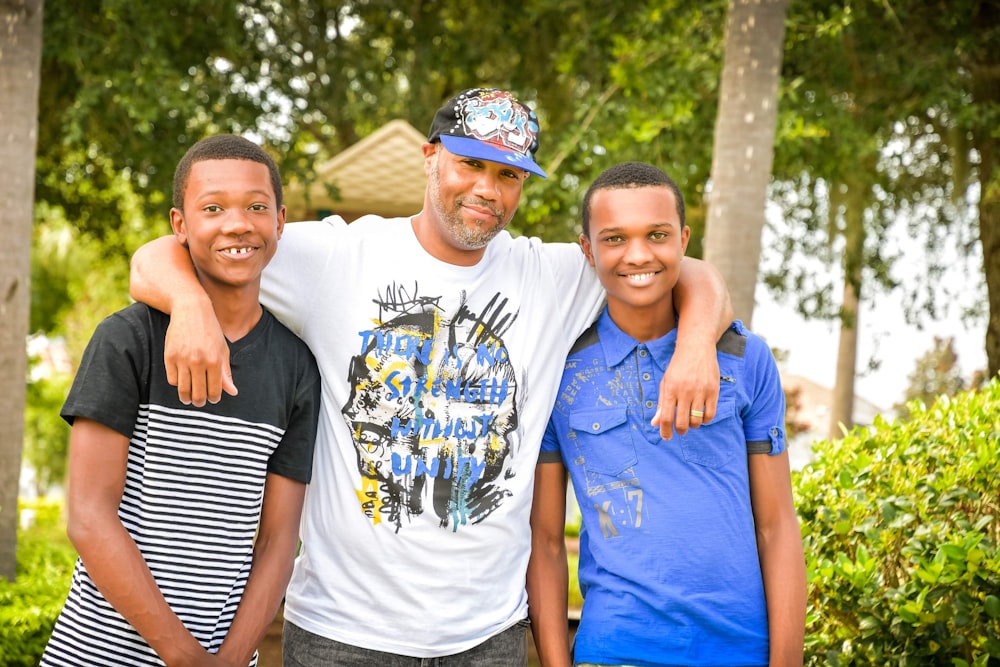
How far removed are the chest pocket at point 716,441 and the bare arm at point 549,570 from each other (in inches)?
→ 14.9

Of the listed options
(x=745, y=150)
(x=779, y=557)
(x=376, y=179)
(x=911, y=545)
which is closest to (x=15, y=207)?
(x=376, y=179)

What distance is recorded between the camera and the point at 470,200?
9.36ft

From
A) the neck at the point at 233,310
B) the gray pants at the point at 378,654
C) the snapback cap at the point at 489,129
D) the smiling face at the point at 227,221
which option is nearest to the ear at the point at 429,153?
the snapback cap at the point at 489,129

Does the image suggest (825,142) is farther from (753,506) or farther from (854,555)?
(753,506)

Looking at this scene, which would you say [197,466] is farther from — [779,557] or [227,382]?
[779,557]

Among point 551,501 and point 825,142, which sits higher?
point 825,142

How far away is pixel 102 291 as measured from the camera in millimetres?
18922

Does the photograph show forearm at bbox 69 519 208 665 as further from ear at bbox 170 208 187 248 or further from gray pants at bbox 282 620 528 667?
ear at bbox 170 208 187 248

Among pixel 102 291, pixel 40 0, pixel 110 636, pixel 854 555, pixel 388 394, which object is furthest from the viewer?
pixel 102 291

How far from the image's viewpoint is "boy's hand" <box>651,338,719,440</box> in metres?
2.65

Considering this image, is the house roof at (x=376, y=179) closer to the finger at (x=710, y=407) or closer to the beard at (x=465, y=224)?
the beard at (x=465, y=224)

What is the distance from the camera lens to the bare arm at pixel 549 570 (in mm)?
2771

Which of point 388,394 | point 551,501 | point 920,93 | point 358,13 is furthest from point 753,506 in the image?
point 358,13

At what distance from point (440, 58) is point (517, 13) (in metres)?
1.08
